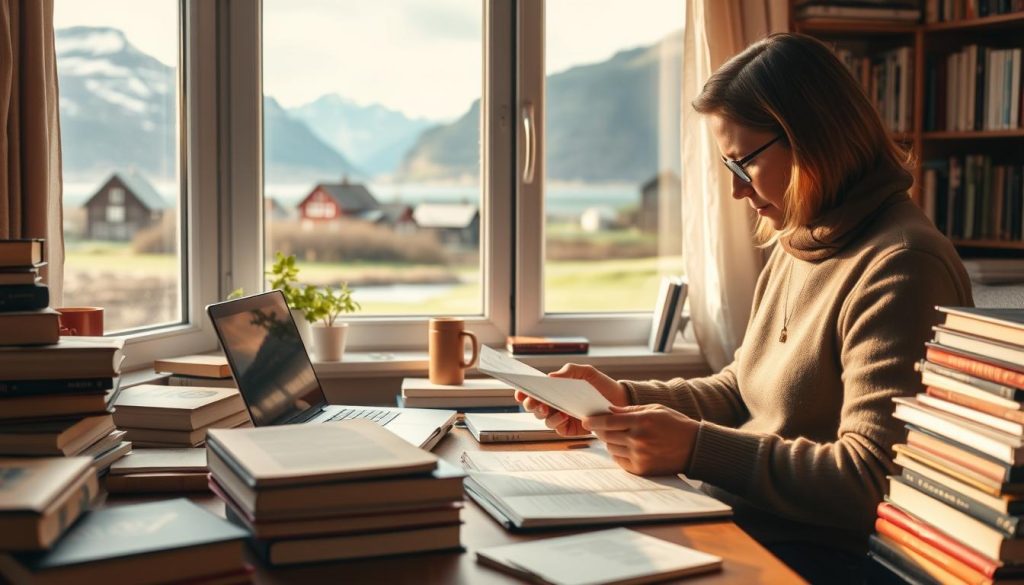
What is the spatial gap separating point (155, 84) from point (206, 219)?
1.16 feet

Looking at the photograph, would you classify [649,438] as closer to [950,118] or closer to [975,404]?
[975,404]

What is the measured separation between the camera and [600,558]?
1.05 m

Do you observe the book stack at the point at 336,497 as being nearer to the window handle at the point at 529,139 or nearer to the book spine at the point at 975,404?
the book spine at the point at 975,404

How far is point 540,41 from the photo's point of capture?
8.90 ft

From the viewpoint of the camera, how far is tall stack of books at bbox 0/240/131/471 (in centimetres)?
123

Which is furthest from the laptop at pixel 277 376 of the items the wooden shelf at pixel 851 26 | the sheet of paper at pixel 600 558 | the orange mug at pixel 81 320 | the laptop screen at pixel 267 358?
the wooden shelf at pixel 851 26

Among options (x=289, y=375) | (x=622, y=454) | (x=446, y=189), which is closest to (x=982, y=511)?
(x=622, y=454)

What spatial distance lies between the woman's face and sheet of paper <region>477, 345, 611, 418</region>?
0.50m

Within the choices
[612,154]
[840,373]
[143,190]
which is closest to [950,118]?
[612,154]

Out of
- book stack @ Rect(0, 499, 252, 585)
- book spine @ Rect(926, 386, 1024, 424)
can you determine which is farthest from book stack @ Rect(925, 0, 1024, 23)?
book stack @ Rect(0, 499, 252, 585)

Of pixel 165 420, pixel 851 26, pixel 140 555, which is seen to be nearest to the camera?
pixel 140 555

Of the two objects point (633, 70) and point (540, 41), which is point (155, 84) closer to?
point (540, 41)

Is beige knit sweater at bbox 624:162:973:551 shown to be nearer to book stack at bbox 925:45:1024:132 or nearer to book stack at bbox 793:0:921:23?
book stack at bbox 793:0:921:23

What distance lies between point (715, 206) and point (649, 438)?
4.35ft
